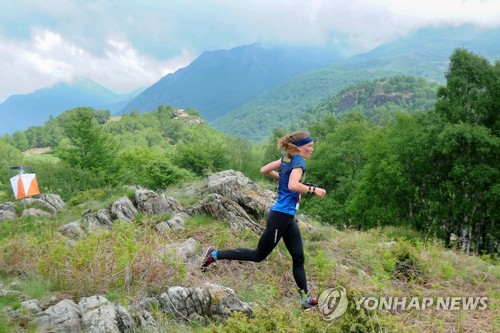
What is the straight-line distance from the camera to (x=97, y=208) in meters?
12.2

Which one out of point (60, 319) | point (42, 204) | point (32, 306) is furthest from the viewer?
point (42, 204)

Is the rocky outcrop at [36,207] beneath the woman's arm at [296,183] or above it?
beneath

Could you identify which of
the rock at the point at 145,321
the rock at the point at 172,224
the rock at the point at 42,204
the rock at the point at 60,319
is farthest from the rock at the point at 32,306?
the rock at the point at 42,204

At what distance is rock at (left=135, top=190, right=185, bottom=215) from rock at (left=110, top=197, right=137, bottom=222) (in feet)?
0.96

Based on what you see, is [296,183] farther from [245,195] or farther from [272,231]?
[245,195]

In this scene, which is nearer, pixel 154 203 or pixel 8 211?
pixel 154 203

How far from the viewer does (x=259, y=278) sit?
6484 millimetres

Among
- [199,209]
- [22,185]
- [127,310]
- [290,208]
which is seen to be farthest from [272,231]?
[22,185]

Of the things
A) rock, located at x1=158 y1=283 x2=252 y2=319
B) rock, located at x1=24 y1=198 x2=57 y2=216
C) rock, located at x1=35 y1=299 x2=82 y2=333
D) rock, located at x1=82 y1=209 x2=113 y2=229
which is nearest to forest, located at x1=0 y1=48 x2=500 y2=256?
rock, located at x1=24 y1=198 x2=57 y2=216

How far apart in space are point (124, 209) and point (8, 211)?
22.1 ft

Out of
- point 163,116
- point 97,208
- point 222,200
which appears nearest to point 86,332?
point 222,200

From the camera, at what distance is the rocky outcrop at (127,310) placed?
4273 mm

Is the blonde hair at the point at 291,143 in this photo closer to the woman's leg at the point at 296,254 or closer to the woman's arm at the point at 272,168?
the woman's arm at the point at 272,168

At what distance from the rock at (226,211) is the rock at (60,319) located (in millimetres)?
5152
